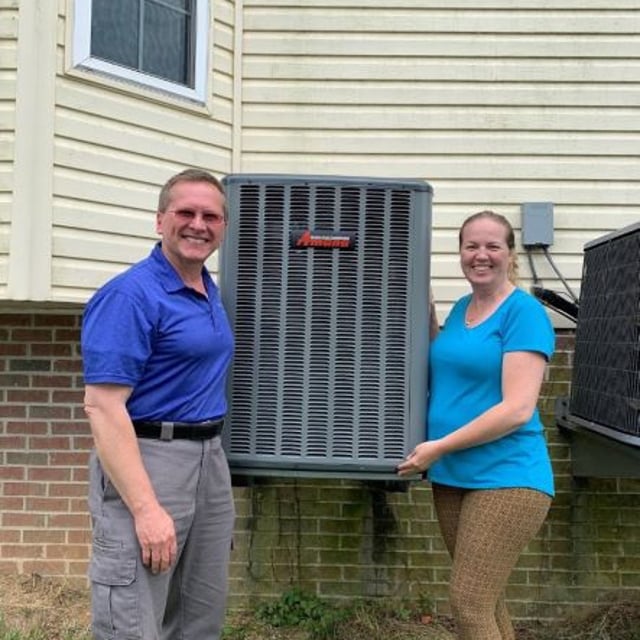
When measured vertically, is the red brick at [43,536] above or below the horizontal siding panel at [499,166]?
below

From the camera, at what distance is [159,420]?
2.30 m

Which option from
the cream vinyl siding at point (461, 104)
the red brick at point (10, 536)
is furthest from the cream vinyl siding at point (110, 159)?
the red brick at point (10, 536)

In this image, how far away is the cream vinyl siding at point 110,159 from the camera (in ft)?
12.3

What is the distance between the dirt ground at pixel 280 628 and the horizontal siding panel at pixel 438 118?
2558mm

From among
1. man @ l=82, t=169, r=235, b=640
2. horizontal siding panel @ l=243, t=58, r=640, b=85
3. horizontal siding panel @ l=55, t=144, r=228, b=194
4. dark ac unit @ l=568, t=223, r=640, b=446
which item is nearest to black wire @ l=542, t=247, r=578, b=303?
dark ac unit @ l=568, t=223, r=640, b=446

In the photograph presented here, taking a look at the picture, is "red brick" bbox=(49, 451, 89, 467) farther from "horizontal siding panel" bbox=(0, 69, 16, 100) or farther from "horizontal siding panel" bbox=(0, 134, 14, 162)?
"horizontal siding panel" bbox=(0, 69, 16, 100)

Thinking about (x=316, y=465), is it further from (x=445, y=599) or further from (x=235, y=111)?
(x=235, y=111)

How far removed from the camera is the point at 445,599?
435 cm

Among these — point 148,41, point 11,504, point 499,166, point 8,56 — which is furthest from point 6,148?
point 499,166

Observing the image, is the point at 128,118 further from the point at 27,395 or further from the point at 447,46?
the point at 447,46

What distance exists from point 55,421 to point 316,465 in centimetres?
198

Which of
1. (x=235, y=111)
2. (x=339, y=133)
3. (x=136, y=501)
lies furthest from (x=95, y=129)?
(x=136, y=501)

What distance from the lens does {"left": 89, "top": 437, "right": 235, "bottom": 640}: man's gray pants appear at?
7.25 ft

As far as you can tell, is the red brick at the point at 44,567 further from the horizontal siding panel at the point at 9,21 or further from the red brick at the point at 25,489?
the horizontal siding panel at the point at 9,21
